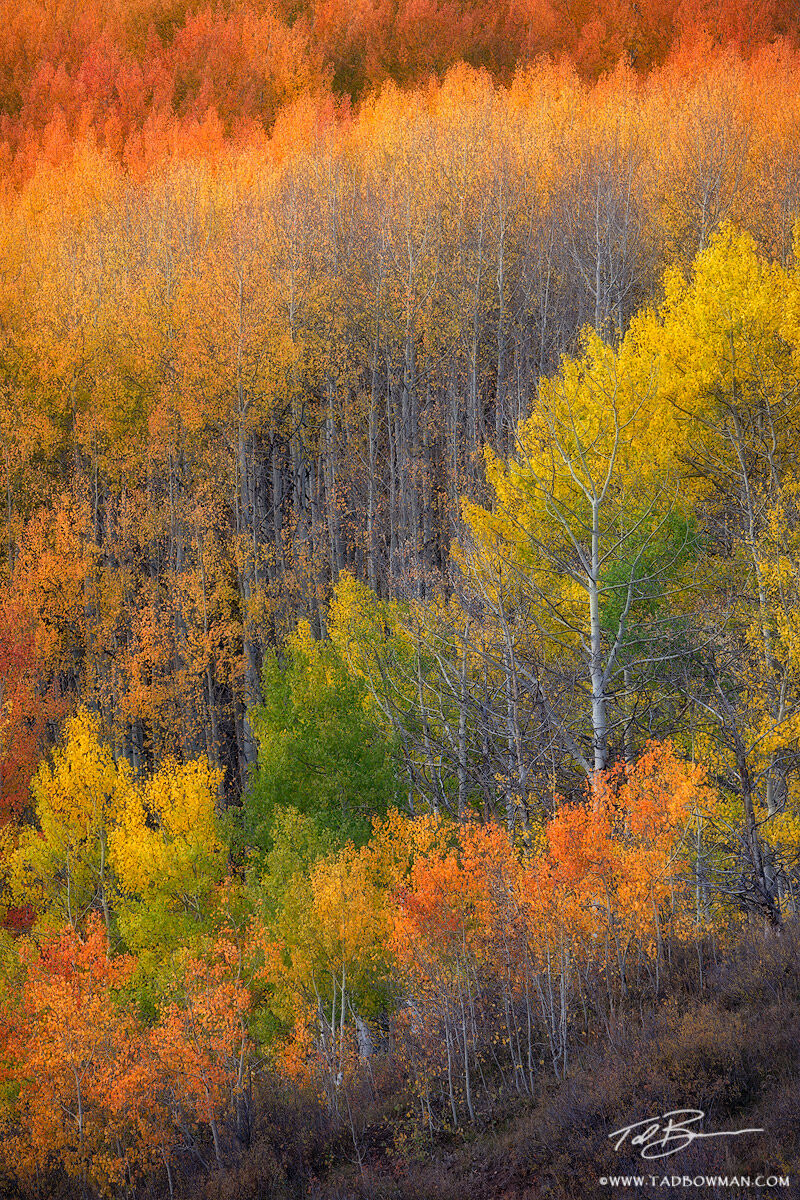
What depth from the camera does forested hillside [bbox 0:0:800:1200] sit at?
1245 cm

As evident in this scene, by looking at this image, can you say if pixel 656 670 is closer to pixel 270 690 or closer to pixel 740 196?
pixel 270 690

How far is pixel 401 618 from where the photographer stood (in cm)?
2280

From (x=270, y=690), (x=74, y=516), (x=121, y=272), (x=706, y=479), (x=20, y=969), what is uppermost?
(x=121, y=272)

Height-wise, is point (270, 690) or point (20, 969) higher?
point (270, 690)

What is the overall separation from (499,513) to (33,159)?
4560 cm

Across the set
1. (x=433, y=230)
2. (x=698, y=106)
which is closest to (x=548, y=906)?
(x=433, y=230)

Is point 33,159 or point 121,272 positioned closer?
point 121,272

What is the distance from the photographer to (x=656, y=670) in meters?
15.1
